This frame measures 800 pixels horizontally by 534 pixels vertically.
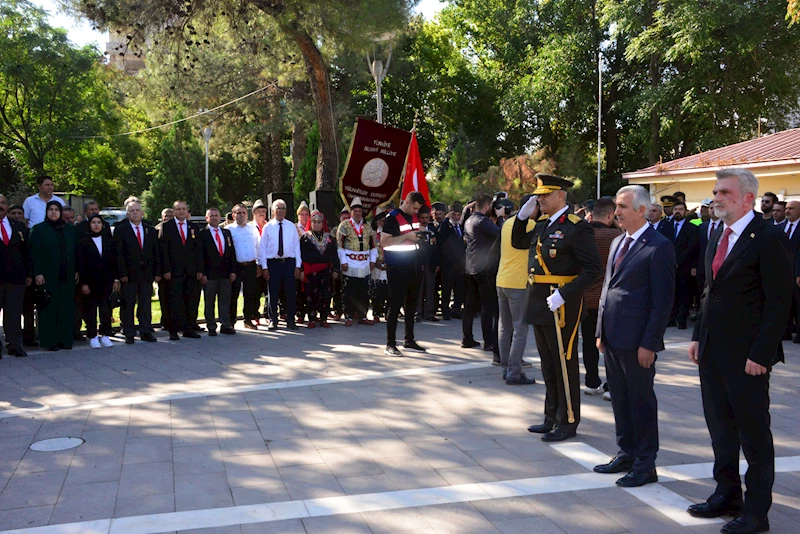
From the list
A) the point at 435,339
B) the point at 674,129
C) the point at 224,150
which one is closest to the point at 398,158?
the point at 435,339

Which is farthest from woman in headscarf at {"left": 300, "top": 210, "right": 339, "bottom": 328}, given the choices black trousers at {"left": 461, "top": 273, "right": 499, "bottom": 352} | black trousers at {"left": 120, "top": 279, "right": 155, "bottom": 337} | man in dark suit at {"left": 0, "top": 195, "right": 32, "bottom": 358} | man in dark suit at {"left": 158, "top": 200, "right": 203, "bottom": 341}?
man in dark suit at {"left": 0, "top": 195, "right": 32, "bottom": 358}

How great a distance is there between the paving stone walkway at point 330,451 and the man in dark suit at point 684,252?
119 inches

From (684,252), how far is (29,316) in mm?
9948

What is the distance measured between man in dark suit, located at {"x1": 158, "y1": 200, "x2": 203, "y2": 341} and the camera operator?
3.37m

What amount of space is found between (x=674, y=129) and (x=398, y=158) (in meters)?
23.6

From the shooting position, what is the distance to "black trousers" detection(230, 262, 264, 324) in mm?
12242

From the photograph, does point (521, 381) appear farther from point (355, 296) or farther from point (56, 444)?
point (355, 296)

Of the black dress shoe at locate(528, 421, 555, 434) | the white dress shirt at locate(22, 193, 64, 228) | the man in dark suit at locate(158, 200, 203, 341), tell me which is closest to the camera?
the black dress shoe at locate(528, 421, 555, 434)

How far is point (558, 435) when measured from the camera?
617cm

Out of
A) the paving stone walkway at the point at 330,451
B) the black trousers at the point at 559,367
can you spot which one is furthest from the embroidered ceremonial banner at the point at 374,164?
the black trousers at the point at 559,367

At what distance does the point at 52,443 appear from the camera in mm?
6363

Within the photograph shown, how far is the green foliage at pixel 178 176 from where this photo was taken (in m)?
43.7

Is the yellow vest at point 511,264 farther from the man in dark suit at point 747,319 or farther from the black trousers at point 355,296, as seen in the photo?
the black trousers at point 355,296

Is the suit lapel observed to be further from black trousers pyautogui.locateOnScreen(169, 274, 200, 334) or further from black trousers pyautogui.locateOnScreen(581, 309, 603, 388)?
black trousers pyautogui.locateOnScreen(169, 274, 200, 334)
